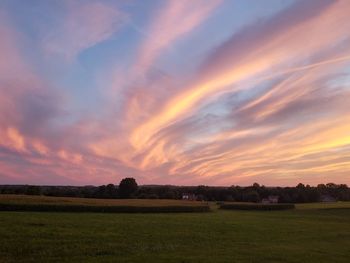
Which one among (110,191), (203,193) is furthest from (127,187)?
(203,193)

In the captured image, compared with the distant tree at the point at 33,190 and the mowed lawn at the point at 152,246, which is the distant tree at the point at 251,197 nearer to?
the distant tree at the point at 33,190

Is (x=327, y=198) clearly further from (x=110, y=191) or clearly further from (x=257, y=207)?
(x=110, y=191)

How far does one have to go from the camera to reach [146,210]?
268ft

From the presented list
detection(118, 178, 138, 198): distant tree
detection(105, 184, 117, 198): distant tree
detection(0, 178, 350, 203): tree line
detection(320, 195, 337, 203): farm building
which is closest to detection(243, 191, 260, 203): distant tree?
detection(0, 178, 350, 203): tree line

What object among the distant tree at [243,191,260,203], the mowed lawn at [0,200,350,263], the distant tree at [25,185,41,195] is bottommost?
the mowed lawn at [0,200,350,263]

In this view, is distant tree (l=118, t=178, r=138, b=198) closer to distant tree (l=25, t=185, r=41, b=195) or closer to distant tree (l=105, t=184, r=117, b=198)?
distant tree (l=105, t=184, r=117, b=198)

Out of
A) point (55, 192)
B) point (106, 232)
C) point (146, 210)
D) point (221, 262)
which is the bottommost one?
point (221, 262)

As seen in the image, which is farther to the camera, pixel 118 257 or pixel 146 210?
pixel 146 210

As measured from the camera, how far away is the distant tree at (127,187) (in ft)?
514

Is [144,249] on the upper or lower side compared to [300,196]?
lower

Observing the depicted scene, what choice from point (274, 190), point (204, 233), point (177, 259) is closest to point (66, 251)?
point (177, 259)

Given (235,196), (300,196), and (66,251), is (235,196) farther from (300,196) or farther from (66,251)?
(66,251)

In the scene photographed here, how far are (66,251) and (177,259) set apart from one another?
21.3 ft

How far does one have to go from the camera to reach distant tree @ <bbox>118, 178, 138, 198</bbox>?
15656 centimetres
